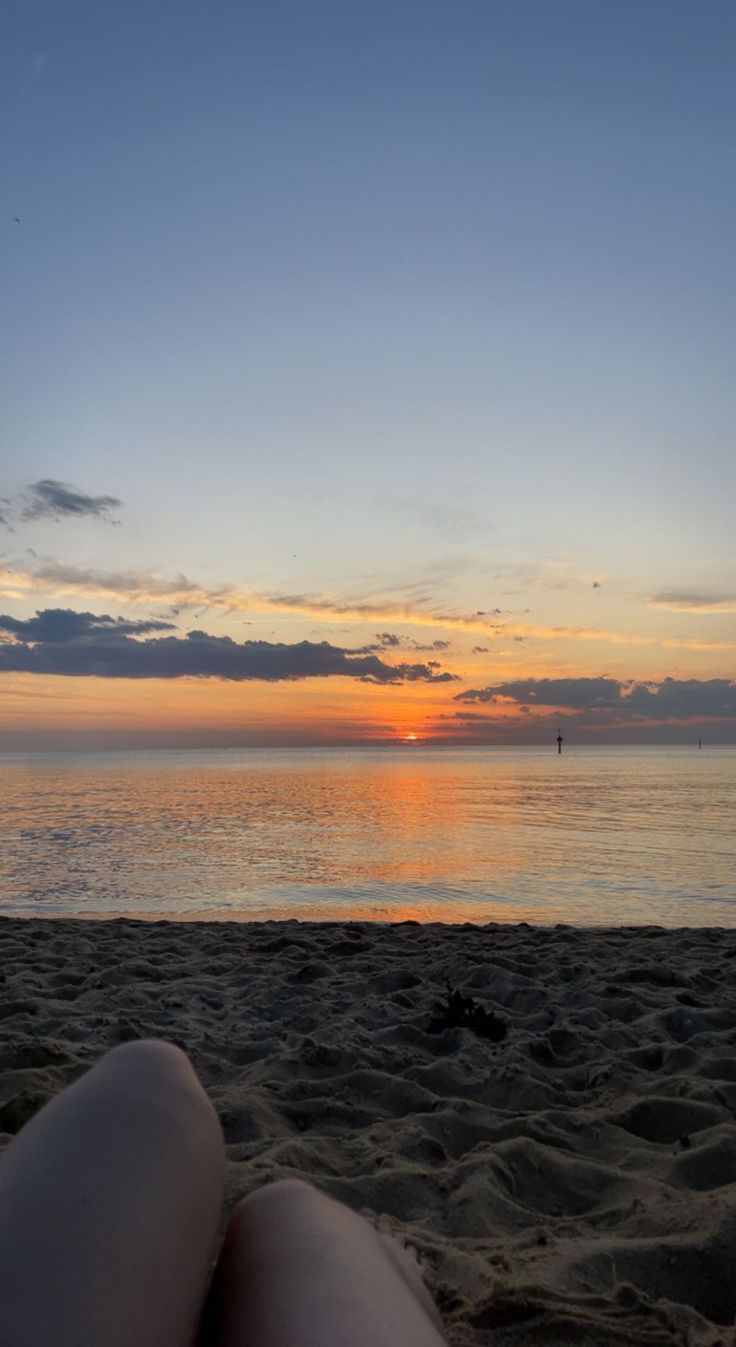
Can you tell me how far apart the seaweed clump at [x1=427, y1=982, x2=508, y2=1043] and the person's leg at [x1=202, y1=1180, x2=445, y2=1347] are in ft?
11.7

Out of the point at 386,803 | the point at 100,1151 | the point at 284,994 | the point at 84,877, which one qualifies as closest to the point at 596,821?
the point at 386,803

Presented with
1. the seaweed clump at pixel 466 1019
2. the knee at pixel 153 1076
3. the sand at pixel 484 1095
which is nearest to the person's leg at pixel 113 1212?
the knee at pixel 153 1076

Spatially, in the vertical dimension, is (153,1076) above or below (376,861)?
above

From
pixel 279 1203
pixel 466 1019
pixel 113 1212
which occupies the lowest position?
pixel 466 1019

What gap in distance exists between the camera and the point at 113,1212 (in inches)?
51.2

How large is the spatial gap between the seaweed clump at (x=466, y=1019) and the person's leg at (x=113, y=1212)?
3741 mm

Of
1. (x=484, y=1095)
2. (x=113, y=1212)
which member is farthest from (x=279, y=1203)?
(x=484, y=1095)

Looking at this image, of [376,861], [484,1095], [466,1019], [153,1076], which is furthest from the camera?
[376,861]

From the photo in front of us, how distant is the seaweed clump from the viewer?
5.13 m

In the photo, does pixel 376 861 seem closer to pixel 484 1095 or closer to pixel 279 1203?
pixel 484 1095

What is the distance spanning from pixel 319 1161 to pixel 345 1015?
7.11 ft

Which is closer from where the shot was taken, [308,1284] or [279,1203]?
[308,1284]

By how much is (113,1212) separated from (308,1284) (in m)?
0.33

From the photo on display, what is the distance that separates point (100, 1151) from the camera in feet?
4.59
